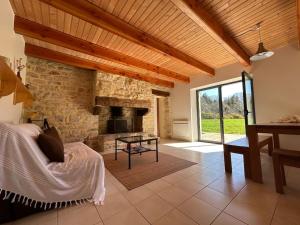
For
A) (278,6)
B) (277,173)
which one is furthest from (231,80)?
(277,173)

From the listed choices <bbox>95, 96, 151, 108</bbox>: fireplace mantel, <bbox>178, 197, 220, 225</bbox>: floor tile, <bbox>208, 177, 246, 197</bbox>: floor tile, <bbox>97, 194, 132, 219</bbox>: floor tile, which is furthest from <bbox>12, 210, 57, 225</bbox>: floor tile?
<bbox>95, 96, 151, 108</bbox>: fireplace mantel

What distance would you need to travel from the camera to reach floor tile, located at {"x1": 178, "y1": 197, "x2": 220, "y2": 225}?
1.39 metres

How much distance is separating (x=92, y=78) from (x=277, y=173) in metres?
5.02

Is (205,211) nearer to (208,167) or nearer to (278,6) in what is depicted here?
(208,167)

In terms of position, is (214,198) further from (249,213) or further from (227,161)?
(227,161)

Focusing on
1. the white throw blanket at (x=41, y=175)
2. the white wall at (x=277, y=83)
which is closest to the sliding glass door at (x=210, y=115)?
the white wall at (x=277, y=83)

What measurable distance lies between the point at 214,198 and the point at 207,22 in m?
2.52

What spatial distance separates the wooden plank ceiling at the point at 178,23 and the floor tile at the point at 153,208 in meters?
2.49

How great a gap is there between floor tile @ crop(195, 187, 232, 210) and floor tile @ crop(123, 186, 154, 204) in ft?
2.12

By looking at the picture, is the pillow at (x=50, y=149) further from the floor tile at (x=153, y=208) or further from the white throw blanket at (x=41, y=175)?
the floor tile at (x=153, y=208)

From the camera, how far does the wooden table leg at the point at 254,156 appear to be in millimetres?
2095

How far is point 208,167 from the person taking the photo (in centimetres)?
279

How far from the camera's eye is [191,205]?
161 cm

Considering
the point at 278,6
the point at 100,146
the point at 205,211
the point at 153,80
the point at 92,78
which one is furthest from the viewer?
the point at 153,80
